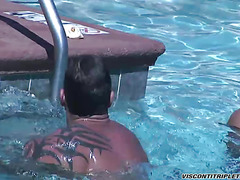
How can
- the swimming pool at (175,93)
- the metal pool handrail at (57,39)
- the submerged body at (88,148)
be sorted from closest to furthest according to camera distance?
1. the submerged body at (88,148)
2. the metal pool handrail at (57,39)
3. the swimming pool at (175,93)

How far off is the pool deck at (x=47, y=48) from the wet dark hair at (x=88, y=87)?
2.75 feet

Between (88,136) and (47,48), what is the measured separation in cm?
108

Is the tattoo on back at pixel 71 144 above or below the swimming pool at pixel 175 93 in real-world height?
above

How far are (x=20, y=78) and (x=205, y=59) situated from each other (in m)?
3.12

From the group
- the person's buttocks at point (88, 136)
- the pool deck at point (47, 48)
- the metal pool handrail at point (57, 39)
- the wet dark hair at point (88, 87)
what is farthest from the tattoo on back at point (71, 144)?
the pool deck at point (47, 48)

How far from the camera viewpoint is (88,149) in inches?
121

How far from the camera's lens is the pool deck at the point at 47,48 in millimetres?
3980

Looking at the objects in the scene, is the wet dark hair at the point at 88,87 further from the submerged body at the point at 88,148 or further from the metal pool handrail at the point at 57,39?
the metal pool handrail at the point at 57,39

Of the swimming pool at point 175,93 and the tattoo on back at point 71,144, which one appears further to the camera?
the swimming pool at point 175,93

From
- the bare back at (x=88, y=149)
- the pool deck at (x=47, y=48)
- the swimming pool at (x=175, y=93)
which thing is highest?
the pool deck at (x=47, y=48)

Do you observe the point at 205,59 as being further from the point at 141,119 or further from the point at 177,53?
the point at 141,119

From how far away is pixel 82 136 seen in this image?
313 cm

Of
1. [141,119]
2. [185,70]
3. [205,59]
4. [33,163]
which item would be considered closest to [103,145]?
[33,163]

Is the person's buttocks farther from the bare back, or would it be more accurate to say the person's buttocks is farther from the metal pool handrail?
the metal pool handrail
